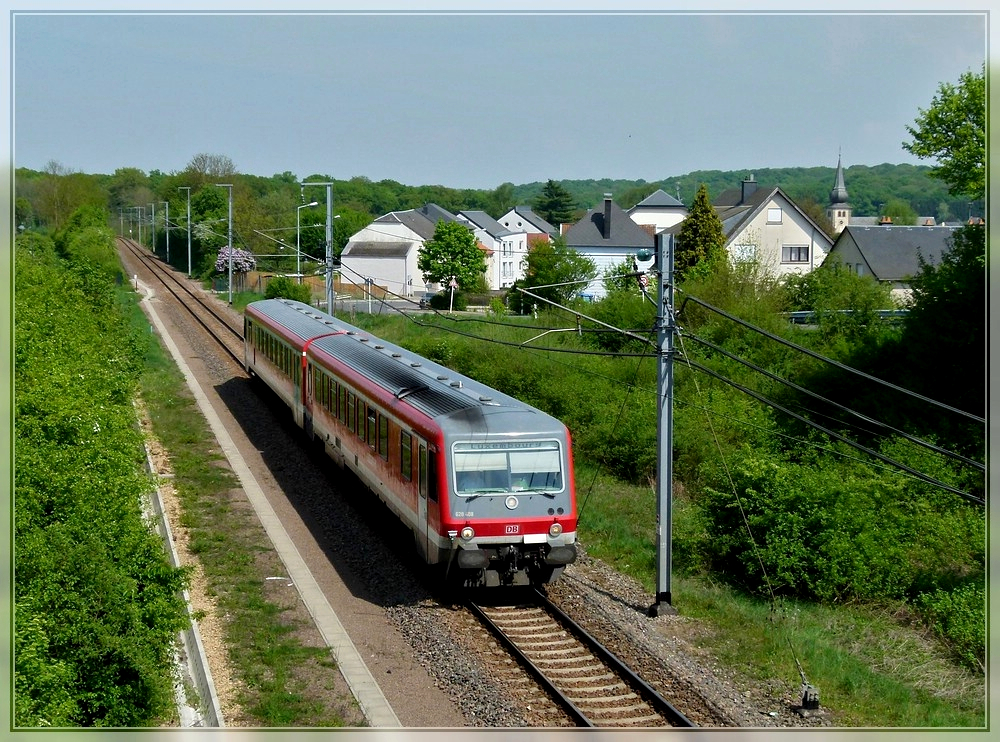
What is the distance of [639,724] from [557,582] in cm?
494

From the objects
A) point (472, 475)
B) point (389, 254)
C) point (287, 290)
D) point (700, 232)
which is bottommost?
point (472, 475)

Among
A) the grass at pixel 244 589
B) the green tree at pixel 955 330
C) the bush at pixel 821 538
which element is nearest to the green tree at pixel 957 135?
the green tree at pixel 955 330

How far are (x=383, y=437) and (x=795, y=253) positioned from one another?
177 feet

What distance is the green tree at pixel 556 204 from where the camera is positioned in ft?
408

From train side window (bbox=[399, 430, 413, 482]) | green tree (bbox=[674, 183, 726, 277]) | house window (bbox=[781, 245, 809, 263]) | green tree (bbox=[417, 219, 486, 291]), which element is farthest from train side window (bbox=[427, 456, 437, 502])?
house window (bbox=[781, 245, 809, 263])

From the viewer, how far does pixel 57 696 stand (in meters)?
9.95

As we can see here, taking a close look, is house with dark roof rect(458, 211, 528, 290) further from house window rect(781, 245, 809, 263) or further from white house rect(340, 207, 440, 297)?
house window rect(781, 245, 809, 263)

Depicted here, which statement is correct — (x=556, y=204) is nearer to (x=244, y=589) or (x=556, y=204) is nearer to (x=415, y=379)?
(x=415, y=379)

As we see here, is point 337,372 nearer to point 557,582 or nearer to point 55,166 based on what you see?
point 557,582

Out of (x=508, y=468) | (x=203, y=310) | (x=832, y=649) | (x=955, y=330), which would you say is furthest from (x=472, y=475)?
(x=203, y=310)

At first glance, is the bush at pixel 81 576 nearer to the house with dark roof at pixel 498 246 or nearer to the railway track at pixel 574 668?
the railway track at pixel 574 668

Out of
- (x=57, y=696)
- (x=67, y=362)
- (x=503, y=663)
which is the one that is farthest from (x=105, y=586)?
(x=67, y=362)

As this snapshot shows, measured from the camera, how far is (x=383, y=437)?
1775 cm

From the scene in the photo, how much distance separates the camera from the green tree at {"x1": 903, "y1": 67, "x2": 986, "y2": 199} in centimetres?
3089
